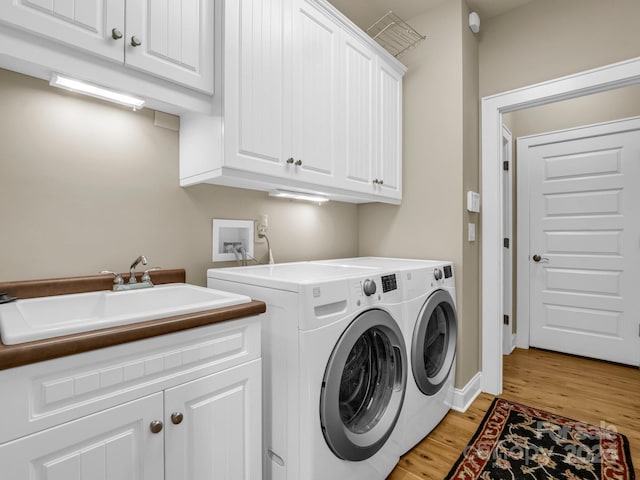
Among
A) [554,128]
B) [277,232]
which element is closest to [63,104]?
[277,232]

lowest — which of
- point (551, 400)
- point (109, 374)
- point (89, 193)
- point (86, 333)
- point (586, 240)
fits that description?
point (551, 400)

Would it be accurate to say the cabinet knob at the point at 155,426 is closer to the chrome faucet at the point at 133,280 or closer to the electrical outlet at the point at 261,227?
the chrome faucet at the point at 133,280

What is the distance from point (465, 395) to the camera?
219cm

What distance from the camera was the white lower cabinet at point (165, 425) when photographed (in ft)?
2.40

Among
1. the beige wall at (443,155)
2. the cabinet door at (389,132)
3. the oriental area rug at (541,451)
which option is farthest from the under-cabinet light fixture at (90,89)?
the oriental area rug at (541,451)

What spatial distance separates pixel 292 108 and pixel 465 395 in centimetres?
210

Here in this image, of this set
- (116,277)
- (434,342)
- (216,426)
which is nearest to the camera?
(216,426)

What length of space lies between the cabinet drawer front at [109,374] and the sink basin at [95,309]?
0.21 feet

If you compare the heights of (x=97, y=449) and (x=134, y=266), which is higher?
(x=134, y=266)

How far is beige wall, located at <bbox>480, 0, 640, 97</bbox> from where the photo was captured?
1.98 metres

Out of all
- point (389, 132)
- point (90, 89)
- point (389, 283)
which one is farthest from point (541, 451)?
point (90, 89)

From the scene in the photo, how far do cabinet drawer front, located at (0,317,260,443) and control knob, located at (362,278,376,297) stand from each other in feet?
1.72

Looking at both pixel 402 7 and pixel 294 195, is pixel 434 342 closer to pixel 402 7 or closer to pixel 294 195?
→ pixel 294 195

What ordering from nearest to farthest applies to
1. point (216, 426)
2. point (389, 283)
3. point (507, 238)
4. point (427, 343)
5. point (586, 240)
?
point (216, 426) → point (389, 283) → point (427, 343) → point (586, 240) → point (507, 238)
